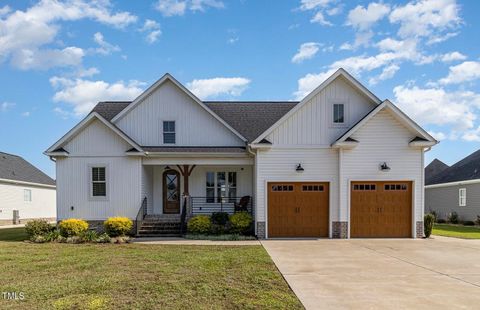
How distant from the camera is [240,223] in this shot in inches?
639

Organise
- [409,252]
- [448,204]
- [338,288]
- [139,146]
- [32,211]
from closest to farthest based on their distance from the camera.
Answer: [338,288], [409,252], [139,146], [448,204], [32,211]

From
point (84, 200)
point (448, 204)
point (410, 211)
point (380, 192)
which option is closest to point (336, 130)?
point (380, 192)

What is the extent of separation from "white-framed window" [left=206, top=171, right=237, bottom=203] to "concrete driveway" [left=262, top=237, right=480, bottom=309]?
519 cm

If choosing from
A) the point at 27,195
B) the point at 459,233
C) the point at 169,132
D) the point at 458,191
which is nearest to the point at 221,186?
the point at 169,132

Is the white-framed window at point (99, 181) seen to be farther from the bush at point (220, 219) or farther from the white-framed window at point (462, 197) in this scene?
the white-framed window at point (462, 197)

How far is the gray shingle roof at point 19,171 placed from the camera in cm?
2833

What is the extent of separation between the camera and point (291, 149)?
16125 mm

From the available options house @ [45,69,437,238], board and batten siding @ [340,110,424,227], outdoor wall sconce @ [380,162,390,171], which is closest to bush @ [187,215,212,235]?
house @ [45,69,437,238]

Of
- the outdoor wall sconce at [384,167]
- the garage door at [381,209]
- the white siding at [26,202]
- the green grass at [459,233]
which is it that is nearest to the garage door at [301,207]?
the garage door at [381,209]

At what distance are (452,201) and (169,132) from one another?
22813 mm

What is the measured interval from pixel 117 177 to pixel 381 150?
39.5 ft

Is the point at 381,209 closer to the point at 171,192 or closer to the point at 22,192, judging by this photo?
the point at 171,192

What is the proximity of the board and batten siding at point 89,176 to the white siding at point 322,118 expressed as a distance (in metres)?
6.80

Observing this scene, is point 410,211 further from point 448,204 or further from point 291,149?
point 448,204
